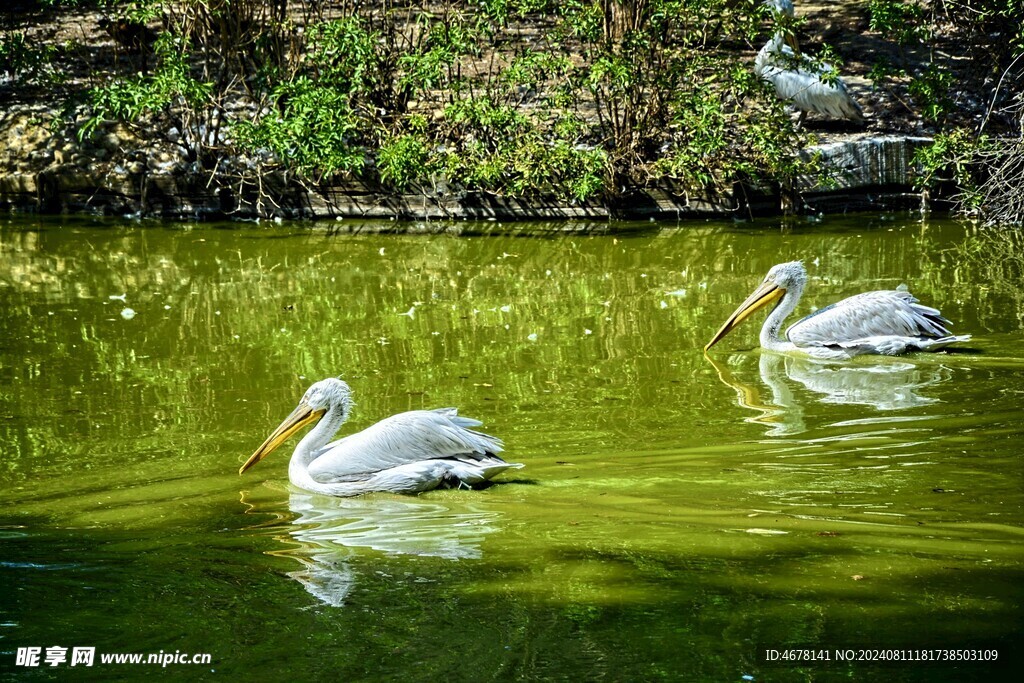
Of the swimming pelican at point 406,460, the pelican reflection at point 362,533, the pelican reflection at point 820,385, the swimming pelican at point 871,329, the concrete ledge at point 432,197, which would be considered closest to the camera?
the pelican reflection at point 362,533

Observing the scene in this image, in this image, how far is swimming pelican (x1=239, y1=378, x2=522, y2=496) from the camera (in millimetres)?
4660

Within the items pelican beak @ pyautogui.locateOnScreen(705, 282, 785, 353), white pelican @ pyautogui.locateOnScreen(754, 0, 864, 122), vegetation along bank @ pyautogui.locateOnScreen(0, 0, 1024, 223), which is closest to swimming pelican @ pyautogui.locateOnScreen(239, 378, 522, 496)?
pelican beak @ pyautogui.locateOnScreen(705, 282, 785, 353)

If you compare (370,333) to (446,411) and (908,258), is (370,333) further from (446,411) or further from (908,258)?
(908,258)

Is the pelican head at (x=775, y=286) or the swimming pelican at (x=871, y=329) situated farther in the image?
the pelican head at (x=775, y=286)

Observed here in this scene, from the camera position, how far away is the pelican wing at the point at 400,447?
468cm

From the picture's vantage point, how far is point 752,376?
662 centimetres

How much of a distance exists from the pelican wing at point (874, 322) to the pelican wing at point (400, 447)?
2.93 m

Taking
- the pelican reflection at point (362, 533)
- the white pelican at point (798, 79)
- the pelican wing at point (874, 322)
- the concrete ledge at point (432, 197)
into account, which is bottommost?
the pelican reflection at point (362, 533)

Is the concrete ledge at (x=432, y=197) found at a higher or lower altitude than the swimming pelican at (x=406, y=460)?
higher

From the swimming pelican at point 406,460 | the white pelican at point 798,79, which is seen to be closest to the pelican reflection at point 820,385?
the swimming pelican at point 406,460

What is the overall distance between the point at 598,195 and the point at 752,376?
511 cm

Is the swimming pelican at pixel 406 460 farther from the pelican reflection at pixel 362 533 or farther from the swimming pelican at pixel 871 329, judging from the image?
the swimming pelican at pixel 871 329

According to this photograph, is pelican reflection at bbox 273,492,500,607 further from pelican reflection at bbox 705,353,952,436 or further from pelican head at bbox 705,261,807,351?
pelican head at bbox 705,261,807,351

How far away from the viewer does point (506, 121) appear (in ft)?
36.2
